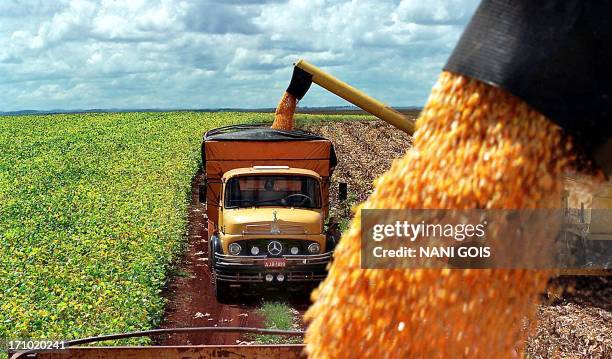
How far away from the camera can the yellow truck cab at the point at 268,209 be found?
12.2 metres

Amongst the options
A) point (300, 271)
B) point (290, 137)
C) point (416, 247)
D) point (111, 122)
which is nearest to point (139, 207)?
point (290, 137)

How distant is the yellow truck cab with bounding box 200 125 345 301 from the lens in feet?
40.2

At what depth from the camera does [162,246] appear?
16.0 m

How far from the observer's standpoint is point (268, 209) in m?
12.6

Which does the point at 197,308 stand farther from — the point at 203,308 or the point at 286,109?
the point at 286,109

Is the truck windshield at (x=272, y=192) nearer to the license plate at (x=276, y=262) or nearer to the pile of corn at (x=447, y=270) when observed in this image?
the license plate at (x=276, y=262)

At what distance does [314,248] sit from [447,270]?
944 centimetres

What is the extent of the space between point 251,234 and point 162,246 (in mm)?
4284

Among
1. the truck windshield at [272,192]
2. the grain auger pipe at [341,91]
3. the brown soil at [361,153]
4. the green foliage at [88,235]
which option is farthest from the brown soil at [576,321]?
the brown soil at [361,153]

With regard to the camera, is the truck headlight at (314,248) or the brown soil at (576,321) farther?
the truck headlight at (314,248)

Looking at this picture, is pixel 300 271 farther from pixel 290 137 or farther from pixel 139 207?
pixel 139 207

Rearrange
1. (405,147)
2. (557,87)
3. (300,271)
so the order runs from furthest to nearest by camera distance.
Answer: (405,147) < (300,271) < (557,87)

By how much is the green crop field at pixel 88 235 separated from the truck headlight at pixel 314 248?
265 centimetres

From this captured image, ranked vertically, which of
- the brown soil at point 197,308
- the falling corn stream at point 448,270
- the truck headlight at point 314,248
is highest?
the falling corn stream at point 448,270
